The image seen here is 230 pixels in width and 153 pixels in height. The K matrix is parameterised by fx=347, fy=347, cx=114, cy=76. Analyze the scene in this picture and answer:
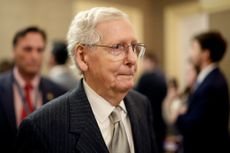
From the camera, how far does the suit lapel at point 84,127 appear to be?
4.37ft

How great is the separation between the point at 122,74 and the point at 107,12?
256mm

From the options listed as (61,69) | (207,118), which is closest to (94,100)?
(207,118)

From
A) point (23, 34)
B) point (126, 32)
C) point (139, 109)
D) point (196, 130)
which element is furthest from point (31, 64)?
point (196, 130)

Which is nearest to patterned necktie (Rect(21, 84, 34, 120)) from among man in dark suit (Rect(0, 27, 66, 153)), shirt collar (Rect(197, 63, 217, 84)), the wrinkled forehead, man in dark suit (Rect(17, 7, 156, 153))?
man in dark suit (Rect(0, 27, 66, 153))

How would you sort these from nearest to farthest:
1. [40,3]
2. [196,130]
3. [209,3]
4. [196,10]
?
1. [196,130]
2. [209,3]
3. [40,3]
4. [196,10]

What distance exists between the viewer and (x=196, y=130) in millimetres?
2506

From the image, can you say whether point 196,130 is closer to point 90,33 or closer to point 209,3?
point 209,3

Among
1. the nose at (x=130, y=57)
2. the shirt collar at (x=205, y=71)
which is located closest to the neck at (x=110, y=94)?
the nose at (x=130, y=57)

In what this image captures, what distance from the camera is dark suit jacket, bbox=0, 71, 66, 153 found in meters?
2.04

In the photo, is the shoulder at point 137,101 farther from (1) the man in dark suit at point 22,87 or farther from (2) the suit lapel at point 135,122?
(1) the man in dark suit at point 22,87

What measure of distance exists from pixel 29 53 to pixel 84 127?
3.74 feet

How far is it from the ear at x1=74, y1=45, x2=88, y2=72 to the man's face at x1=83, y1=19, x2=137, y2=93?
0.02 m

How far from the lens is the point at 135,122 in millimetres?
1547

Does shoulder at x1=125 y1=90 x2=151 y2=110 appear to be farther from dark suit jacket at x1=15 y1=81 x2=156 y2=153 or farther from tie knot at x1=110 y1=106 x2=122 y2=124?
dark suit jacket at x1=15 y1=81 x2=156 y2=153
